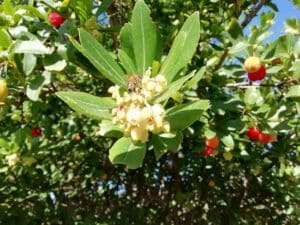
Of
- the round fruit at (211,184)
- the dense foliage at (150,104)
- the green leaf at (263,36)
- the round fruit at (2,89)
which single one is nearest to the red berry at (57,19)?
the dense foliage at (150,104)

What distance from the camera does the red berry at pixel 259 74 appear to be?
2.25 meters

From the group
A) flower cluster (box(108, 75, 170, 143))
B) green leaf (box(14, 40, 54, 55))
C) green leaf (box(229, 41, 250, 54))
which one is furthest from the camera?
green leaf (box(229, 41, 250, 54))

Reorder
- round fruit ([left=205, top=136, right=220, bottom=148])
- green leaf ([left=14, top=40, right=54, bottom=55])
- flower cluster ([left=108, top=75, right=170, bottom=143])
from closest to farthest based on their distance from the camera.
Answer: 1. flower cluster ([left=108, top=75, right=170, bottom=143])
2. green leaf ([left=14, top=40, right=54, bottom=55])
3. round fruit ([left=205, top=136, right=220, bottom=148])

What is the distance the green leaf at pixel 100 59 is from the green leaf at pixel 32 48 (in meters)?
0.61

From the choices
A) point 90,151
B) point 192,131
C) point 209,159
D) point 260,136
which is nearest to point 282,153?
point 209,159

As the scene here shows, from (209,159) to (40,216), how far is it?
49.8 inches

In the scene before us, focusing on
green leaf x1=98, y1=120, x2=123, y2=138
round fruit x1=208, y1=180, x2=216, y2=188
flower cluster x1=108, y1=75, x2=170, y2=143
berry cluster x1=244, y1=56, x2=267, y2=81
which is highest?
flower cluster x1=108, y1=75, x2=170, y2=143

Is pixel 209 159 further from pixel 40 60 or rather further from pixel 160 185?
pixel 40 60

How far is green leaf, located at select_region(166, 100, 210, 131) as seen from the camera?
1.22m

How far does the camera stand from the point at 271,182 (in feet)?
→ 13.0

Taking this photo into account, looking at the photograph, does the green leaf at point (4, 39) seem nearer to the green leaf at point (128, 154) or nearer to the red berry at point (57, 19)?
the red berry at point (57, 19)

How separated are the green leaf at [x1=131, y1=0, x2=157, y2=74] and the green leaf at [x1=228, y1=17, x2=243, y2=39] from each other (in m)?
1.03

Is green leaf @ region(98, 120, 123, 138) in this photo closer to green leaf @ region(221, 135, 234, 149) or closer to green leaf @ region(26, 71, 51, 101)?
green leaf @ region(26, 71, 51, 101)

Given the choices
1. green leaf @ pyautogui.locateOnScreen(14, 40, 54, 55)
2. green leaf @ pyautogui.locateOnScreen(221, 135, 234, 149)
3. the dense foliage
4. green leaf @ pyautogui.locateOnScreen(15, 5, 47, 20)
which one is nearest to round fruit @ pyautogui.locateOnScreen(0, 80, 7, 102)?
the dense foliage
